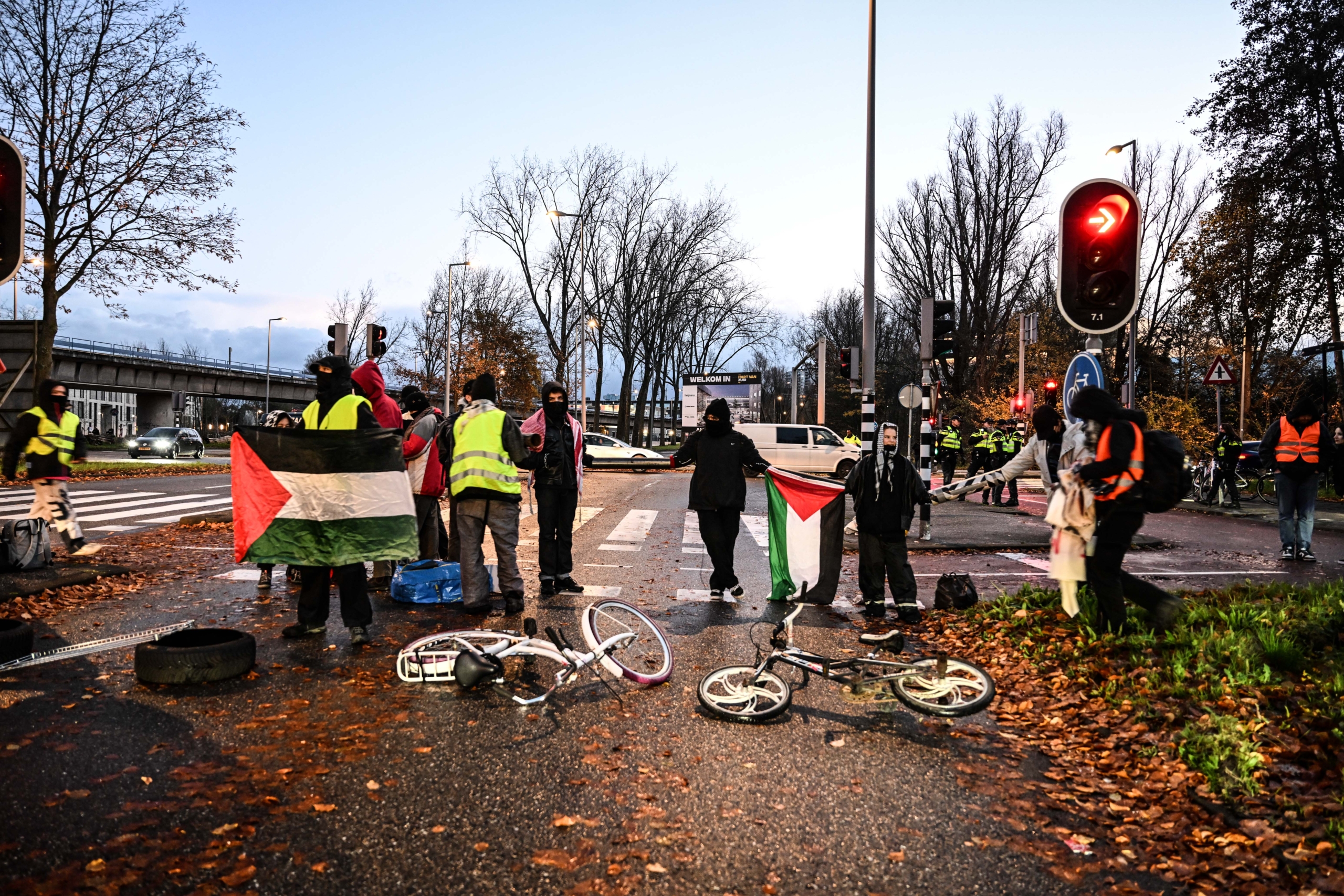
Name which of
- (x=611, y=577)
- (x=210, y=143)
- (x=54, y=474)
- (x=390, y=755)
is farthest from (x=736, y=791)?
(x=210, y=143)

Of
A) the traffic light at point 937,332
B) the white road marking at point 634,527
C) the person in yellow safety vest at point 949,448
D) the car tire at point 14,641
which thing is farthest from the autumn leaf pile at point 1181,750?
the person in yellow safety vest at point 949,448

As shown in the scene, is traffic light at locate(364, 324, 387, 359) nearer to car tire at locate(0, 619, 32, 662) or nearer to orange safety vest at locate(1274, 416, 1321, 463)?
car tire at locate(0, 619, 32, 662)

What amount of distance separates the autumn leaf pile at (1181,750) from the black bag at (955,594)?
1.33 metres

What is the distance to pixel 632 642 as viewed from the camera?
5.96 metres

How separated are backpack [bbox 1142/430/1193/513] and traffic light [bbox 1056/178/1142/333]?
1.26 metres

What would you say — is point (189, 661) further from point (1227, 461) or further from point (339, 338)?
point (1227, 461)

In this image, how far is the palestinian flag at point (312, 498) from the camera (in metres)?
6.49

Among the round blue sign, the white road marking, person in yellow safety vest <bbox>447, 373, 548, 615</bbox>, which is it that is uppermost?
the round blue sign

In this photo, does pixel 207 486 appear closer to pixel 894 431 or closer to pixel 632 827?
pixel 894 431

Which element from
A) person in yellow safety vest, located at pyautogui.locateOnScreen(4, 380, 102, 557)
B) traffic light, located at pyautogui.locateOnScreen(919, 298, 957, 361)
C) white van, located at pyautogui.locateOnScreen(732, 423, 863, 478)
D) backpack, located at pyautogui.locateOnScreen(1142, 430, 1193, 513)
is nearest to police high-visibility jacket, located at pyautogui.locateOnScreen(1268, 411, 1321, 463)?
traffic light, located at pyautogui.locateOnScreen(919, 298, 957, 361)

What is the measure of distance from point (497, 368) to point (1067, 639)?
41369 millimetres

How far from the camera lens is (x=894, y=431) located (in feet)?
26.7

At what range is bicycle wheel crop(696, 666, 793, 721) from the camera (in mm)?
4953

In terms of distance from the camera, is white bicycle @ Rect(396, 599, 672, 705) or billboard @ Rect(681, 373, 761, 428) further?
billboard @ Rect(681, 373, 761, 428)
